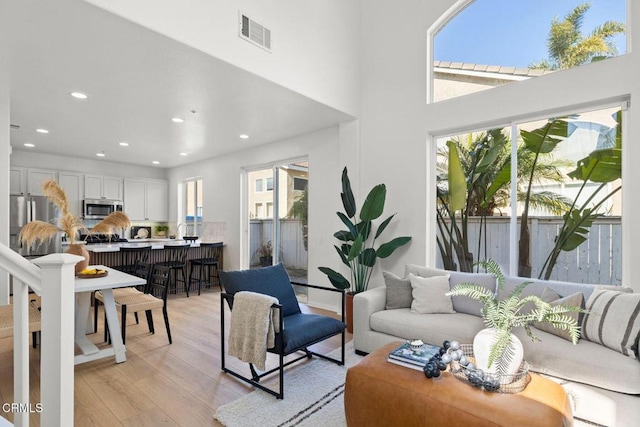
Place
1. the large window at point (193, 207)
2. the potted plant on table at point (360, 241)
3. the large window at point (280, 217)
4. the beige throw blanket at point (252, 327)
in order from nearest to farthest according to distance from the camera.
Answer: the beige throw blanket at point (252, 327)
the potted plant on table at point (360, 241)
the large window at point (280, 217)
the large window at point (193, 207)

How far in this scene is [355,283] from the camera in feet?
14.3

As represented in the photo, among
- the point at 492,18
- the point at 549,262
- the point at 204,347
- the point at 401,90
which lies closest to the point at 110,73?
the point at 204,347

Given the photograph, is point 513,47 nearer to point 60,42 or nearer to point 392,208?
point 392,208

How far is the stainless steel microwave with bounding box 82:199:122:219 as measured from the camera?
24.2 ft

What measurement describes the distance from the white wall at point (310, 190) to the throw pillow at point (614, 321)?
305cm

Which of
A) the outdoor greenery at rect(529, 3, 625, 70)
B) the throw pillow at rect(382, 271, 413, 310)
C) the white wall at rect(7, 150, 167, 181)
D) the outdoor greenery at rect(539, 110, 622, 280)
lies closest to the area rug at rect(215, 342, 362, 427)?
the throw pillow at rect(382, 271, 413, 310)

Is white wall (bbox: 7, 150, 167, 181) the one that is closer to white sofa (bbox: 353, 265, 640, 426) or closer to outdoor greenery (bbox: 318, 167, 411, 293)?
outdoor greenery (bbox: 318, 167, 411, 293)

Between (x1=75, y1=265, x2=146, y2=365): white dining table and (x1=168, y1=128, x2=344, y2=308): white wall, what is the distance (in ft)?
8.65

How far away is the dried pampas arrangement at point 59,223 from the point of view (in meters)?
3.00

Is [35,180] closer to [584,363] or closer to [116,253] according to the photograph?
[116,253]

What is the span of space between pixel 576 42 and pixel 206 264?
6028 mm

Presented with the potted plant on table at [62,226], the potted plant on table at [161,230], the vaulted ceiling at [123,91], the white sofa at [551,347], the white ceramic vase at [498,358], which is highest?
the vaulted ceiling at [123,91]

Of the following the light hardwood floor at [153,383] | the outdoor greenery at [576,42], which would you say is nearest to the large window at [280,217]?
the light hardwood floor at [153,383]

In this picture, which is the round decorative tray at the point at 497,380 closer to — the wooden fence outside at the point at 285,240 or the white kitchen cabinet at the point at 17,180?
the wooden fence outside at the point at 285,240
